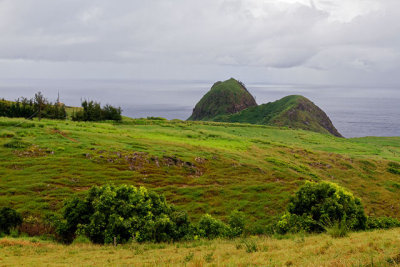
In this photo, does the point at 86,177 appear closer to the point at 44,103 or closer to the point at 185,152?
the point at 185,152

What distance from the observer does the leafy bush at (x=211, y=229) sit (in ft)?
77.9

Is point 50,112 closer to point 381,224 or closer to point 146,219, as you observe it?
point 146,219

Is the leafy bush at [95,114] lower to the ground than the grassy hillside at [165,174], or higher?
higher

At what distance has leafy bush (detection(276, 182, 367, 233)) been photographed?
999 inches

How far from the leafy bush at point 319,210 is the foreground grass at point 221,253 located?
8825mm

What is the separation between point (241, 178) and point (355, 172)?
104 ft

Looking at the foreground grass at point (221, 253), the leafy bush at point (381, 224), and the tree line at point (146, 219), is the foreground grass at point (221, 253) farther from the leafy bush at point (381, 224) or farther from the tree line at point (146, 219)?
the leafy bush at point (381, 224)

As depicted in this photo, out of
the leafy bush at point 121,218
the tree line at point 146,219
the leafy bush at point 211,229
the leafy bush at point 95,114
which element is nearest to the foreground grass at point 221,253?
the leafy bush at point 121,218

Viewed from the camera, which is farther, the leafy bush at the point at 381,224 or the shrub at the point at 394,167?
the shrub at the point at 394,167

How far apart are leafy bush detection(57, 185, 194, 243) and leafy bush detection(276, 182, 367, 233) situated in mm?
9765

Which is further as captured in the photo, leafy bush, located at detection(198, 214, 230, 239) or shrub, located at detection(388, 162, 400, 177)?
shrub, located at detection(388, 162, 400, 177)

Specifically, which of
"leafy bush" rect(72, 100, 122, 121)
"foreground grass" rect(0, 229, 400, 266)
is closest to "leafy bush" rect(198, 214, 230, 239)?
"foreground grass" rect(0, 229, 400, 266)

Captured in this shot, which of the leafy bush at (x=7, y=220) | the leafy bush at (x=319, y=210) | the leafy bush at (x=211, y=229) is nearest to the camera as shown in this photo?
the leafy bush at (x=7, y=220)

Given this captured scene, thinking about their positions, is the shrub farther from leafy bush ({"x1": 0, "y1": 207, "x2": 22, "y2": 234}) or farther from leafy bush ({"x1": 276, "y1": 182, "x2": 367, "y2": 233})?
leafy bush ({"x1": 0, "y1": 207, "x2": 22, "y2": 234})
